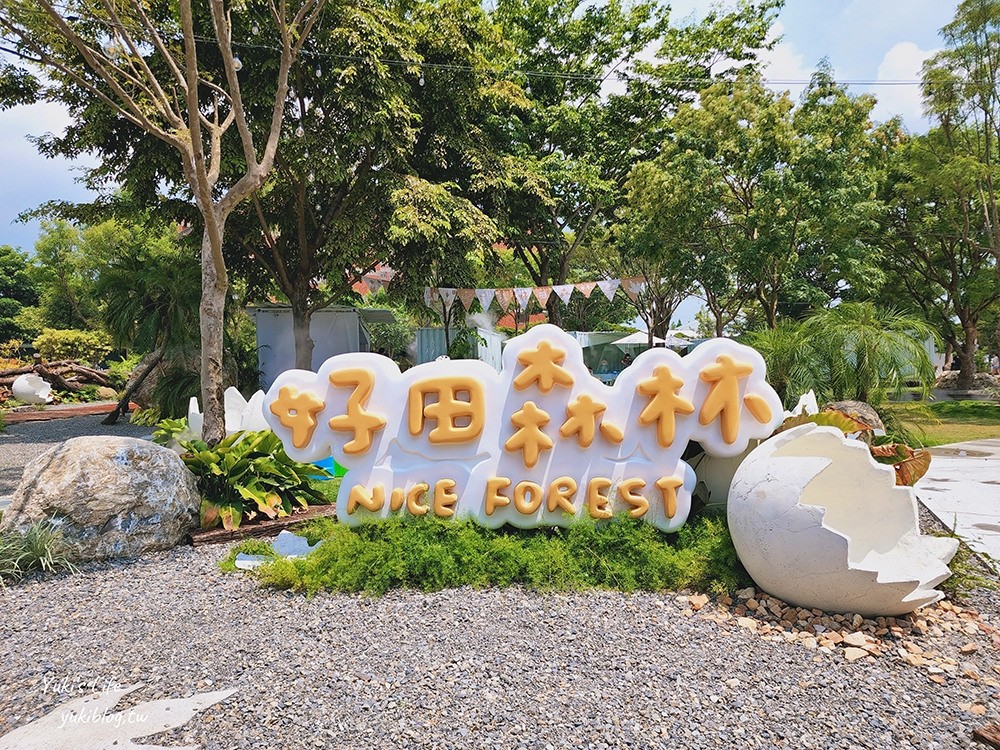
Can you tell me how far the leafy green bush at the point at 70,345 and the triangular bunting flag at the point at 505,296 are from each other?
1700 centimetres

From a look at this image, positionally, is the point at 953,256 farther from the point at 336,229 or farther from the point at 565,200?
the point at 336,229

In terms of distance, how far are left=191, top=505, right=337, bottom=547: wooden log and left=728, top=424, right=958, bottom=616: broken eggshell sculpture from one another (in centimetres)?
361

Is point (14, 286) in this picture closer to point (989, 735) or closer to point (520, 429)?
point (520, 429)

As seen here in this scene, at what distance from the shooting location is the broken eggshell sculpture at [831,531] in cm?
347

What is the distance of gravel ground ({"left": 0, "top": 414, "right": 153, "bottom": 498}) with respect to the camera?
917cm

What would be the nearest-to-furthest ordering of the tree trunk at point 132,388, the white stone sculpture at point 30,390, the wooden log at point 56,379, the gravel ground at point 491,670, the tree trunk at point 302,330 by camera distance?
the gravel ground at point 491,670 → the tree trunk at point 132,388 → the tree trunk at point 302,330 → the white stone sculpture at point 30,390 → the wooden log at point 56,379

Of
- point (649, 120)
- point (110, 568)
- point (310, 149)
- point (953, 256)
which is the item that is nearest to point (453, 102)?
point (310, 149)

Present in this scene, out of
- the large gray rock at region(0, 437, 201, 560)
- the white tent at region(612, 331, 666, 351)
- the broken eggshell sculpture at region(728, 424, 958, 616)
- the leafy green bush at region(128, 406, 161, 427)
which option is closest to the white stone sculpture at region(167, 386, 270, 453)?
the large gray rock at region(0, 437, 201, 560)

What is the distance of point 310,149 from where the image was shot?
12.0 m

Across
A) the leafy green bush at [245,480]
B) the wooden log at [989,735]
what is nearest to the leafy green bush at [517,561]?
the leafy green bush at [245,480]

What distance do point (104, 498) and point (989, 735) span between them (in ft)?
18.1

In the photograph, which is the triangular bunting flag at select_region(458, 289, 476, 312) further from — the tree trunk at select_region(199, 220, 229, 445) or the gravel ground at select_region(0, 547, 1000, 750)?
the gravel ground at select_region(0, 547, 1000, 750)

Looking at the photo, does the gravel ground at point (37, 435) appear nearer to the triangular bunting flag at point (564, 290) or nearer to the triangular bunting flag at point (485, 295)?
the triangular bunting flag at point (485, 295)

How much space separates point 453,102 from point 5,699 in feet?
43.3
